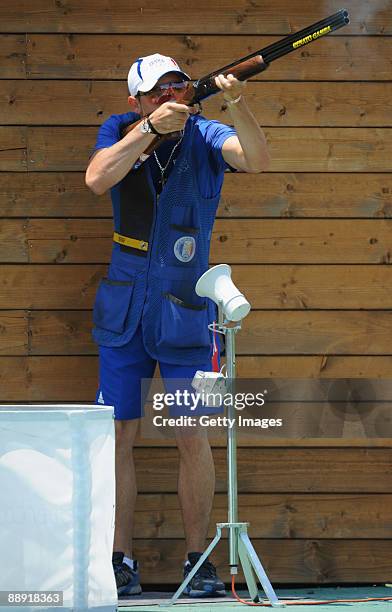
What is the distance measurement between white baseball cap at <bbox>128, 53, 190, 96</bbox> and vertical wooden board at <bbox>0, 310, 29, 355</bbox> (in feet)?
3.56

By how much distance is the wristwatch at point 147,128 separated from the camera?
3908mm

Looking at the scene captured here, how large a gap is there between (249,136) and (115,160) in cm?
50

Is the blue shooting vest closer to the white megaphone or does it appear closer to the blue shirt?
the blue shirt

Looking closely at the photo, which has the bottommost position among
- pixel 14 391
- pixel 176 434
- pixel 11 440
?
pixel 11 440

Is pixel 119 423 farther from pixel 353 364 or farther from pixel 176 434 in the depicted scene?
pixel 353 364

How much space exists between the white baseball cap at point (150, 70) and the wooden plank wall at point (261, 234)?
17.4 inches

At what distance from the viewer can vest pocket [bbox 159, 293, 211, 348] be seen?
160 inches

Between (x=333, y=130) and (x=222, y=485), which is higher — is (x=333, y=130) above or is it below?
Result: above

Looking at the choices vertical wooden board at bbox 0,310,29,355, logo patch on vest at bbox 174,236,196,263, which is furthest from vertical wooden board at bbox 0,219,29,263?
logo patch on vest at bbox 174,236,196,263

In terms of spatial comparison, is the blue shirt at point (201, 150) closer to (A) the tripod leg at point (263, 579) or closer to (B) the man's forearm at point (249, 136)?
(B) the man's forearm at point (249, 136)

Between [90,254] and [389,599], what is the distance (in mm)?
1840

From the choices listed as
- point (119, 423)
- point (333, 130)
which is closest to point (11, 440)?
point (119, 423)

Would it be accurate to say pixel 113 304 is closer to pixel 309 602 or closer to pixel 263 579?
pixel 263 579

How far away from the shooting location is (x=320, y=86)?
4641 mm
